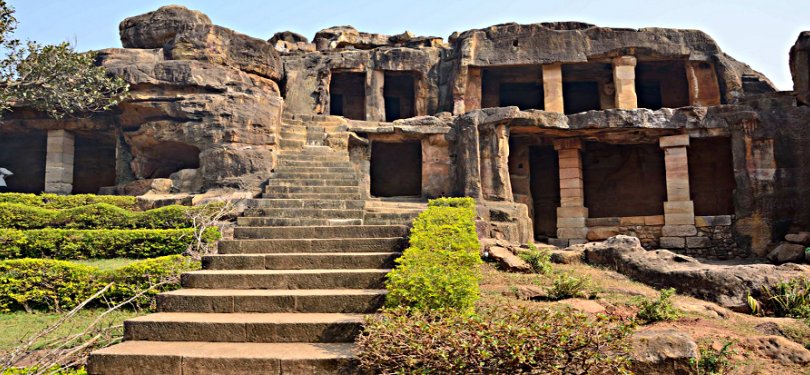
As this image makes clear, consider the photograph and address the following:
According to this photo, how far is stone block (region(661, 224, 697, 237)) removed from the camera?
16141 mm

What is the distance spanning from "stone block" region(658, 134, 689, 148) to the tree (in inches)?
553

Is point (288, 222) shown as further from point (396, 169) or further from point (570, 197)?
point (396, 169)

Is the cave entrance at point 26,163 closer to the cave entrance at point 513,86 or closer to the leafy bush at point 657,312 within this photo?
the cave entrance at point 513,86

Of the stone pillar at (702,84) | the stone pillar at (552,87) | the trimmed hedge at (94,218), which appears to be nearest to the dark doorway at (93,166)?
the trimmed hedge at (94,218)

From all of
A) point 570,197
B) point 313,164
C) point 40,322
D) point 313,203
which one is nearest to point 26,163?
point 313,164

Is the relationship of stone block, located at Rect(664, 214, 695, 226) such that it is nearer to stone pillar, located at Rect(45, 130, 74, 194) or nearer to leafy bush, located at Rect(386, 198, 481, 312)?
leafy bush, located at Rect(386, 198, 481, 312)

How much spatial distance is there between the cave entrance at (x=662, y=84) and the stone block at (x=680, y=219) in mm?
5147

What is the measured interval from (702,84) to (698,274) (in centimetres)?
1143

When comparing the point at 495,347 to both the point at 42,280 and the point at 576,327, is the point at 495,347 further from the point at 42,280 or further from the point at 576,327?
the point at 42,280

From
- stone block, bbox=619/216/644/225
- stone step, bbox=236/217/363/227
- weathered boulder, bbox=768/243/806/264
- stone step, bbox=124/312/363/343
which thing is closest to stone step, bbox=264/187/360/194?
stone step, bbox=236/217/363/227

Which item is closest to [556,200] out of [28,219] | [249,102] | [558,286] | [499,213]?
[499,213]

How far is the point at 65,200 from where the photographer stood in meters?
12.9

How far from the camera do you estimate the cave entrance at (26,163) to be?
18.0 m

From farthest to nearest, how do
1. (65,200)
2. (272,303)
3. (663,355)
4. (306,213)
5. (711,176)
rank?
(711,176), (65,200), (306,213), (272,303), (663,355)
